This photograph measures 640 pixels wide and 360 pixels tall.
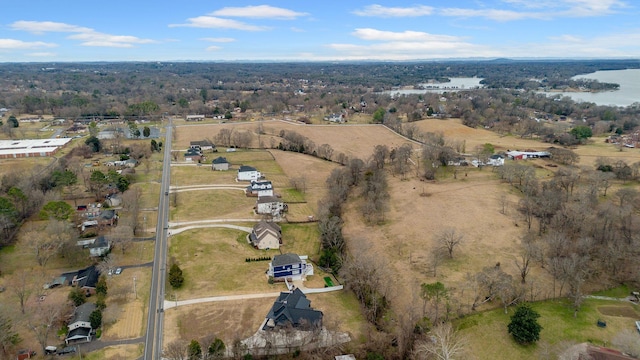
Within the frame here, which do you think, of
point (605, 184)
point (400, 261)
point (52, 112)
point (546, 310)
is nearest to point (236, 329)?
point (400, 261)

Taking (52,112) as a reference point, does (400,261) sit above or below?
below

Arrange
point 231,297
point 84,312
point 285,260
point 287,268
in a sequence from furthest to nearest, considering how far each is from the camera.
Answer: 1. point 285,260
2. point 287,268
3. point 231,297
4. point 84,312

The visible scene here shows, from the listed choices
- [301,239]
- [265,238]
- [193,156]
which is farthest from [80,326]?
[193,156]

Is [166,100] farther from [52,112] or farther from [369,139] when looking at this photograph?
[369,139]

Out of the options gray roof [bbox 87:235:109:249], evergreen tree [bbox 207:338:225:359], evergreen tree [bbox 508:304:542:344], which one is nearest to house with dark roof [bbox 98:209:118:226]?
gray roof [bbox 87:235:109:249]

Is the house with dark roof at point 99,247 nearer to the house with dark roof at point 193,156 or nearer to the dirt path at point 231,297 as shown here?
the dirt path at point 231,297

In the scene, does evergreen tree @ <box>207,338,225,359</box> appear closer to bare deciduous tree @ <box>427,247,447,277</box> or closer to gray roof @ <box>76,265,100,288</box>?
gray roof @ <box>76,265,100,288</box>

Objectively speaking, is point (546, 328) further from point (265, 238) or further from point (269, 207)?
point (269, 207)
